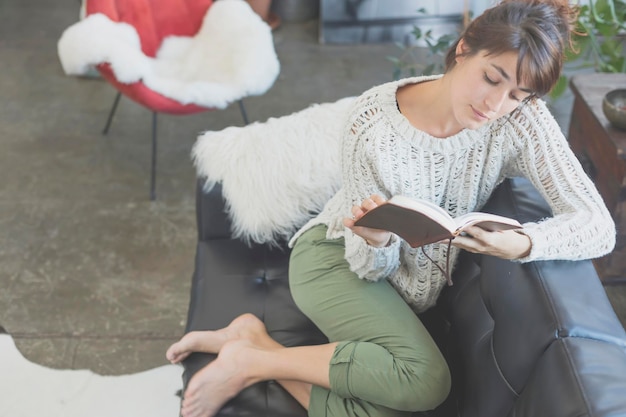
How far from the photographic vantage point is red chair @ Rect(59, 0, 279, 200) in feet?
7.75

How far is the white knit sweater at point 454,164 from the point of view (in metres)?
1.37

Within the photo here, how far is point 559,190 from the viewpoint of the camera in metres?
1.37

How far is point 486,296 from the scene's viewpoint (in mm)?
1375

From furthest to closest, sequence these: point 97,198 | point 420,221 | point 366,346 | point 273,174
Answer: point 97,198 → point 273,174 → point 366,346 → point 420,221

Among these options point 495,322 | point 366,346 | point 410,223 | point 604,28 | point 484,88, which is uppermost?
point 484,88

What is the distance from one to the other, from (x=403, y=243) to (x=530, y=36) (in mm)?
514

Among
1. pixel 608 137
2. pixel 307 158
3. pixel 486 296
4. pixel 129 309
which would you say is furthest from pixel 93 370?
pixel 608 137

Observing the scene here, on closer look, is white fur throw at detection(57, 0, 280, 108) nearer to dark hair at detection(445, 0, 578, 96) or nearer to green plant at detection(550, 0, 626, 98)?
green plant at detection(550, 0, 626, 98)

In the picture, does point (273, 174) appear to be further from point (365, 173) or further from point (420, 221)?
point (420, 221)

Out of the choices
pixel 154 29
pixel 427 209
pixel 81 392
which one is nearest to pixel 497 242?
pixel 427 209

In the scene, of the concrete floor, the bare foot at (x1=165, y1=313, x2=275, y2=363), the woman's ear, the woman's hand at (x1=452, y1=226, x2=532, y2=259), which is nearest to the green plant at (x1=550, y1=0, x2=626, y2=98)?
the concrete floor

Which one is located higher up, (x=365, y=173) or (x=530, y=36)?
(x=530, y=36)

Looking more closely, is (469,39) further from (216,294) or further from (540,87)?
(216,294)

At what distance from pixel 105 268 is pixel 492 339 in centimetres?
138
